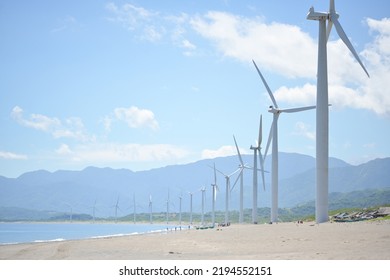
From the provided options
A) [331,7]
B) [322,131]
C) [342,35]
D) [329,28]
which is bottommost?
[322,131]

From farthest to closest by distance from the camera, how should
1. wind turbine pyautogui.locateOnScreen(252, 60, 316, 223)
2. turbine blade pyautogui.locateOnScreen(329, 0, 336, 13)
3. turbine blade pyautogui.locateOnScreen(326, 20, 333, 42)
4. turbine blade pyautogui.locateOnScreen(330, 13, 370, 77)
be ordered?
wind turbine pyautogui.locateOnScreen(252, 60, 316, 223), turbine blade pyautogui.locateOnScreen(326, 20, 333, 42), turbine blade pyautogui.locateOnScreen(329, 0, 336, 13), turbine blade pyautogui.locateOnScreen(330, 13, 370, 77)

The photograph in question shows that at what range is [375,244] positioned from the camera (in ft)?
72.4

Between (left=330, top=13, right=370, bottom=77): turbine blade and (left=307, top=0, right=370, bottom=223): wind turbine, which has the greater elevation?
(left=330, top=13, right=370, bottom=77): turbine blade

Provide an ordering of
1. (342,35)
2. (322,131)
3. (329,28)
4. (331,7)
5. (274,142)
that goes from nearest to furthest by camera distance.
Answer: (322,131) < (342,35) < (331,7) < (329,28) < (274,142)

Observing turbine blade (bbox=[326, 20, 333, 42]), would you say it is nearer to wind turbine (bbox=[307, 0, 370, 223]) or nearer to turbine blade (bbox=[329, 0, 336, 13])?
turbine blade (bbox=[329, 0, 336, 13])

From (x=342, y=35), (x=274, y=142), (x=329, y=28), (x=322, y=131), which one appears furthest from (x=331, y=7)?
(x=274, y=142)

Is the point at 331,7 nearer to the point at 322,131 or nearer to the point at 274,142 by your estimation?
the point at 322,131

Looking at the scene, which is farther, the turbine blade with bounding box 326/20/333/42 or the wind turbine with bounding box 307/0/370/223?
the turbine blade with bounding box 326/20/333/42

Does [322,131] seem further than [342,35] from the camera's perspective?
No

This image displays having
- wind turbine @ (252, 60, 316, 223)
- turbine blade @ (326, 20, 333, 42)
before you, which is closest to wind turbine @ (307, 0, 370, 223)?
turbine blade @ (326, 20, 333, 42)
